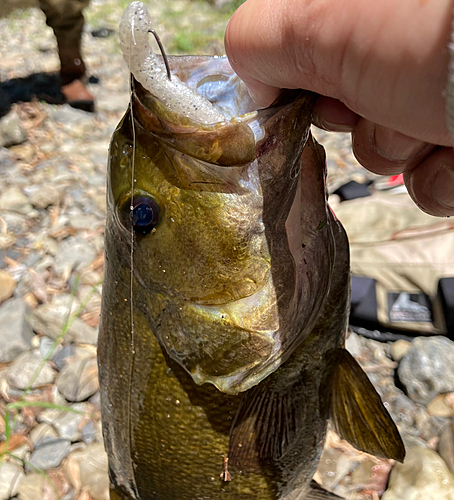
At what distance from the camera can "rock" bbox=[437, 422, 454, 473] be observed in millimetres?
2488

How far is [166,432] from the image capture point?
1.53m

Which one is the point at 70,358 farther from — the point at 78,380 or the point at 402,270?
the point at 402,270

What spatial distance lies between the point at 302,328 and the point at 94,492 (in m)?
1.81

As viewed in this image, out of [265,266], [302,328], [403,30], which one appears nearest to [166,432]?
[302,328]

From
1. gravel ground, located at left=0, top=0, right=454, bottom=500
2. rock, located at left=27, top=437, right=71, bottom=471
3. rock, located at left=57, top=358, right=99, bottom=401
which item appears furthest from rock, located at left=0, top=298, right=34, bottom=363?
rock, located at left=27, top=437, right=71, bottom=471

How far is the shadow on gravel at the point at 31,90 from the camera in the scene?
6242 mm

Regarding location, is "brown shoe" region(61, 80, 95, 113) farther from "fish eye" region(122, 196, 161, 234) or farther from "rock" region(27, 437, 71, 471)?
"fish eye" region(122, 196, 161, 234)

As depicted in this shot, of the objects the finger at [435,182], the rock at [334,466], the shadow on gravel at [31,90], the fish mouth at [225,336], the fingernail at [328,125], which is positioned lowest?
the rock at [334,466]

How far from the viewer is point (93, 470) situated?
256cm

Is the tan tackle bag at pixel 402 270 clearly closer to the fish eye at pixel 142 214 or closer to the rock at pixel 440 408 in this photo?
the rock at pixel 440 408

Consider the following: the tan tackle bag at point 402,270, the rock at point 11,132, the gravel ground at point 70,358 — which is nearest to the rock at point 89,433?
the gravel ground at point 70,358

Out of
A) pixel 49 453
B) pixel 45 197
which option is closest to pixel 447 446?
pixel 49 453

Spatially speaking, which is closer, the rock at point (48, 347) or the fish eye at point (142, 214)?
the fish eye at point (142, 214)

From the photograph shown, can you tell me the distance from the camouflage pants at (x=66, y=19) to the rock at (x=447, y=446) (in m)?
6.24
